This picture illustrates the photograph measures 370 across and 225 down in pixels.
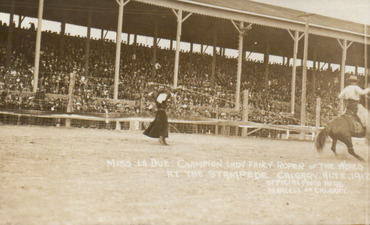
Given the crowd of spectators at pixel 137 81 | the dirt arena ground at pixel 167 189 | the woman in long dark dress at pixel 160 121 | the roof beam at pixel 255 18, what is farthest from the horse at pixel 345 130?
the roof beam at pixel 255 18

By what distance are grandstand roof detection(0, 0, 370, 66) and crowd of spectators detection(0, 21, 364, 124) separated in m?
1.36

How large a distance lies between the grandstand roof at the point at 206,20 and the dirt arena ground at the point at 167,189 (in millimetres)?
11725

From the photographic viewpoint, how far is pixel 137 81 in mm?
20547

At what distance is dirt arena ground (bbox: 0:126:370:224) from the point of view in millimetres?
3752

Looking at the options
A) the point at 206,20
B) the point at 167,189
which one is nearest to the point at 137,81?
the point at 206,20

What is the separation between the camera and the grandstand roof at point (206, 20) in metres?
19.3

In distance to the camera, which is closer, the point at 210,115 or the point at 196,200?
the point at 196,200

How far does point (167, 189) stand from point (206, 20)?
1784 cm

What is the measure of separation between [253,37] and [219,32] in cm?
238

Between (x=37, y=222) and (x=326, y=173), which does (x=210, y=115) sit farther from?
(x=37, y=222)

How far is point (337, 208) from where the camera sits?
→ 4.54 m

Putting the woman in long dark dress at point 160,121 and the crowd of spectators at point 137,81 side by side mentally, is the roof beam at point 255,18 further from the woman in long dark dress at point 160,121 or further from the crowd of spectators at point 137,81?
the woman in long dark dress at point 160,121

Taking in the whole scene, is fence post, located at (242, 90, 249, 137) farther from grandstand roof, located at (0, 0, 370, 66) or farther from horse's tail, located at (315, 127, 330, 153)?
horse's tail, located at (315, 127, 330, 153)

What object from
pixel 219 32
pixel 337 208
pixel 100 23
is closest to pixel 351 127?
pixel 337 208
